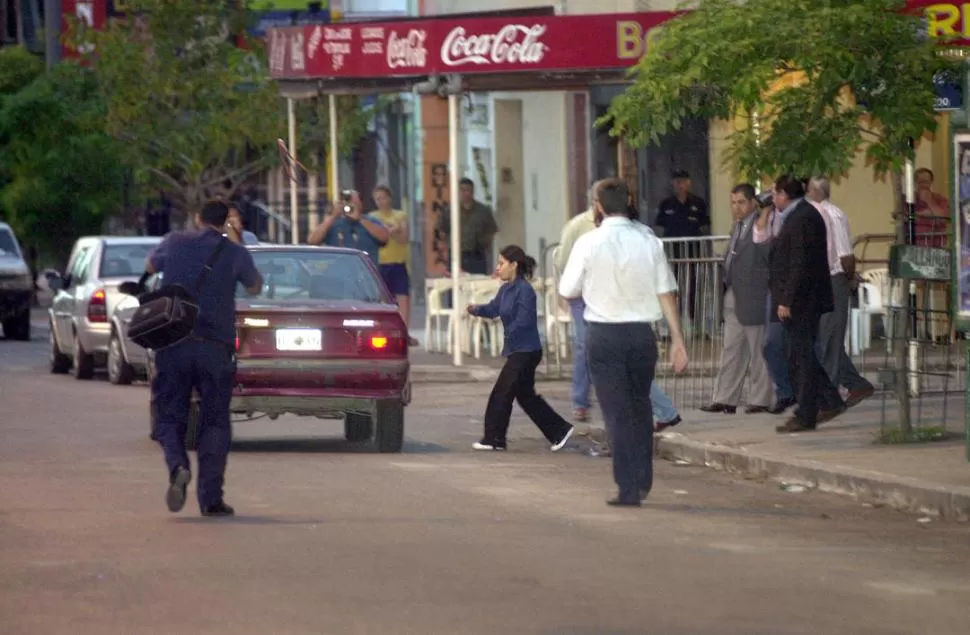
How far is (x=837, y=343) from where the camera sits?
53.2 ft

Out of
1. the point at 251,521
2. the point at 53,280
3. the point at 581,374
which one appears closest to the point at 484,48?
the point at 53,280

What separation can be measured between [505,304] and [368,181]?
27224 millimetres

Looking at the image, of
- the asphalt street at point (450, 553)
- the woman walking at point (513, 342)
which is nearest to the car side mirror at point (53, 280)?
the asphalt street at point (450, 553)

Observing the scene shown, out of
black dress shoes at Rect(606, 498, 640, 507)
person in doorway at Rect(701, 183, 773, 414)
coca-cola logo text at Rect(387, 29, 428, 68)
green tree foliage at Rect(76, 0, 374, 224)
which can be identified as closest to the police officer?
black dress shoes at Rect(606, 498, 640, 507)

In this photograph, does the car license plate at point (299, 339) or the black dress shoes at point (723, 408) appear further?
the black dress shoes at point (723, 408)

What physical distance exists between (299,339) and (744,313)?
3.56 m

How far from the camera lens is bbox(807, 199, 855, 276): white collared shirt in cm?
1634

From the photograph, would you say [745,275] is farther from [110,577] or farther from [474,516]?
[110,577]

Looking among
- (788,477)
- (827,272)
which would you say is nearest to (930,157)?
(827,272)

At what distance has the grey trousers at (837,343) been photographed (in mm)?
16188

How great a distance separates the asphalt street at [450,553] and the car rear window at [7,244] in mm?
16855

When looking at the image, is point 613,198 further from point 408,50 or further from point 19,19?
point 19,19

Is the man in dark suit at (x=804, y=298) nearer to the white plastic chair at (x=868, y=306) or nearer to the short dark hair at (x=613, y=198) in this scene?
the short dark hair at (x=613, y=198)

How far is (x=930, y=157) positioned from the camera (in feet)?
78.1
